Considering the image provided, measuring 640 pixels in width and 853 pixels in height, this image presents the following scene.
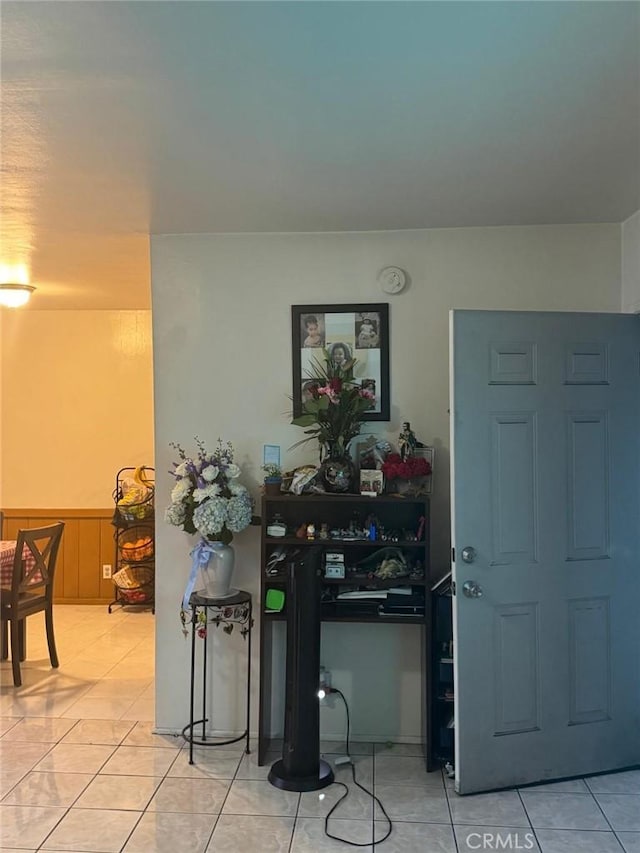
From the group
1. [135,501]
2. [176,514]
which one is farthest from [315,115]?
[135,501]

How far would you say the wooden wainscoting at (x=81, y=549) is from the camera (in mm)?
6098

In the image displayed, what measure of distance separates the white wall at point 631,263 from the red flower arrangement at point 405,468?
3.89 ft

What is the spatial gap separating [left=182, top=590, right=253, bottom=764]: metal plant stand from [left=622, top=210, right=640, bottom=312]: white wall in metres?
2.24

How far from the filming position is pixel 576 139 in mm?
2408

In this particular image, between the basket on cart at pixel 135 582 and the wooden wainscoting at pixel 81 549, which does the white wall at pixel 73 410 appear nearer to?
the wooden wainscoting at pixel 81 549

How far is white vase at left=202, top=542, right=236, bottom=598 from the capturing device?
10.8 feet

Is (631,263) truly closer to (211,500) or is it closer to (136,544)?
(211,500)

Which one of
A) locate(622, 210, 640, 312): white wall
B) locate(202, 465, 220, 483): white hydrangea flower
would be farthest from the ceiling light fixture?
locate(622, 210, 640, 312): white wall

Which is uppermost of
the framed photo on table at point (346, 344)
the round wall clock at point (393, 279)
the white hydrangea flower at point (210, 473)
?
the round wall clock at point (393, 279)

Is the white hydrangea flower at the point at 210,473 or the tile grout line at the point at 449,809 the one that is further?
the white hydrangea flower at the point at 210,473

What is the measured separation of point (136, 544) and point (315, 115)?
4.35 meters

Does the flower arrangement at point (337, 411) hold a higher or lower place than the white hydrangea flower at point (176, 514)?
higher

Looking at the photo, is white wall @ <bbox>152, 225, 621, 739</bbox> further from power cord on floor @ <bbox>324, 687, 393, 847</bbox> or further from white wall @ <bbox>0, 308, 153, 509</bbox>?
white wall @ <bbox>0, 308, 153, 509</bbox>

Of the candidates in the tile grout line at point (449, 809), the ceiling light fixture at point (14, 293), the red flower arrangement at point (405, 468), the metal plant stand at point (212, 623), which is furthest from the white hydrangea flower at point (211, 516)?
the ceiling light fixture at point (14, 293)
